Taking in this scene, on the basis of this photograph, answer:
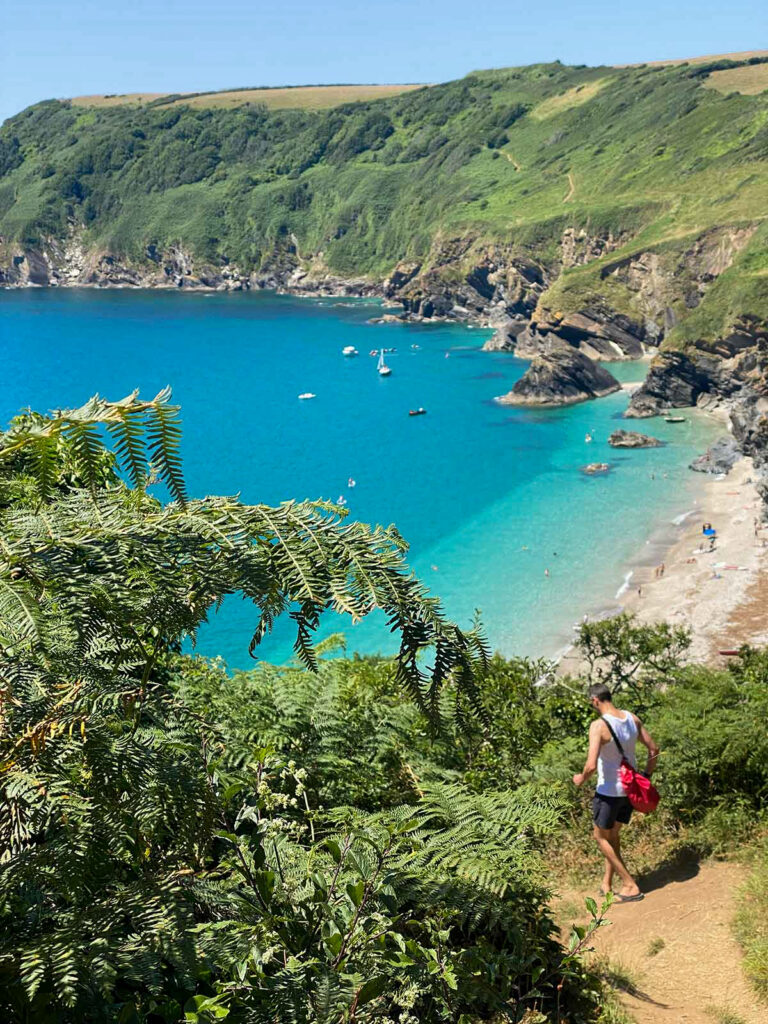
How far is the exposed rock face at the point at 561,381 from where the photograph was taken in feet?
217

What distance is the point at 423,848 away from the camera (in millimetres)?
3447

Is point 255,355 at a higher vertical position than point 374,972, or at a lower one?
lower

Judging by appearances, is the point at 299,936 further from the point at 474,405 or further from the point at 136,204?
the point at 136,204

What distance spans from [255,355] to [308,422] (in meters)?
29.1

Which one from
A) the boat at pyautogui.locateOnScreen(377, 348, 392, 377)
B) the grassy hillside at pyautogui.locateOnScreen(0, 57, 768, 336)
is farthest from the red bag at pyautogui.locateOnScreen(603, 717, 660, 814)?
A: the boat at pyautogui.locateOnScreen(377, 348, 392, 377)

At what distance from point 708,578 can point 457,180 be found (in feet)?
396

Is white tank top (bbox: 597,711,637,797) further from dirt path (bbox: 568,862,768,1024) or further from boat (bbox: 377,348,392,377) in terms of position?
boat (bbox: 377,348,392,377)

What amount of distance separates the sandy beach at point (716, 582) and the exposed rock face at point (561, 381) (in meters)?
24.5

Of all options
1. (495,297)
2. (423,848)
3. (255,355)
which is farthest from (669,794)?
(495,297)

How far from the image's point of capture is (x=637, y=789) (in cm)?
549

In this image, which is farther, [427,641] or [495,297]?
[495,297]

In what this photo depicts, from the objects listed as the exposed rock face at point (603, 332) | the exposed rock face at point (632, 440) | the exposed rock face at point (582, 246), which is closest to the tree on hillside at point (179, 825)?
the exposed rock face at point (632, 440)

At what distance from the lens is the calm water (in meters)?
35.0

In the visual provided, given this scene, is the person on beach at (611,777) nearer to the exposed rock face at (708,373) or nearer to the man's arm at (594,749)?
the man's arm at (594,749)
